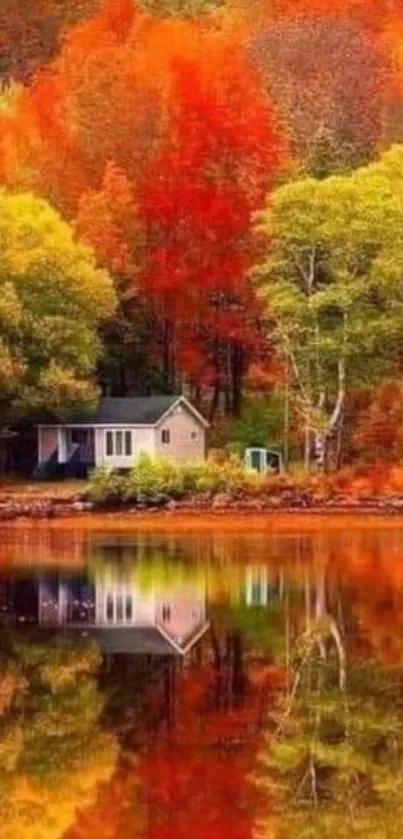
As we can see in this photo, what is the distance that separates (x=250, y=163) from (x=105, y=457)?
13.8 meters

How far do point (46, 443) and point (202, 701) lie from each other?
49556mm

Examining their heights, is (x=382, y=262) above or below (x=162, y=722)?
above

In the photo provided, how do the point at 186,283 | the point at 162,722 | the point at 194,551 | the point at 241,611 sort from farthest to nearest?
the point at 186,283 → the point at 194,551 → the point at 241,611 → the point at 162,722

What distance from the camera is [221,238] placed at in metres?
74.8

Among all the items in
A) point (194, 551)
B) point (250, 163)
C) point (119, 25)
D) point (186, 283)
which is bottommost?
point (194, 551)

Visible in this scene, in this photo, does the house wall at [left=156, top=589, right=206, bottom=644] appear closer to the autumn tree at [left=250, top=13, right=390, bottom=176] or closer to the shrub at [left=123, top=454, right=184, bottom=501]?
the shrub at [left=123, top=454, right=184, bottom=501]

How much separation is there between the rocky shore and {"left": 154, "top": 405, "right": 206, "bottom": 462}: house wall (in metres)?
8.47

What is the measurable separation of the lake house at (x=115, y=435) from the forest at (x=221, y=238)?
124cm

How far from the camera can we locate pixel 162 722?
874 inches

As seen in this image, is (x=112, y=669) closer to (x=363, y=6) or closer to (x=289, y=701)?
(x=289, y=701)

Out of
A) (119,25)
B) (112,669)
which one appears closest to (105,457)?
(119,25)

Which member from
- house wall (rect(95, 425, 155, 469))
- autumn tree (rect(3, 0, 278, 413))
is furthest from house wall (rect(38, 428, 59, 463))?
autumn tree (rect(3, 0, 278, 413))

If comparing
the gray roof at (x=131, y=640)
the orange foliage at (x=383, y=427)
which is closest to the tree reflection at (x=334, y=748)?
the gray roof at (x=131, y=640)

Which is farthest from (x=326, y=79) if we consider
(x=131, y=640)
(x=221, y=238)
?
(x=131, y=640)
